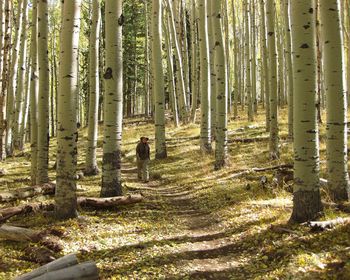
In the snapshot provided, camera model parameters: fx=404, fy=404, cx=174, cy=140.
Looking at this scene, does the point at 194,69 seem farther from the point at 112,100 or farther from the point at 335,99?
the point at 335,99

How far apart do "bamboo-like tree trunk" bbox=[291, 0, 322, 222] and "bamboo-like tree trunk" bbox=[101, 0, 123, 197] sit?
12.6 ft

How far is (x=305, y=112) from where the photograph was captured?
618 centimetres

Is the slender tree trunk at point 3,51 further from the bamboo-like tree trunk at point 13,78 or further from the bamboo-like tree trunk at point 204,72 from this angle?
the bamboo-like tree trunk at point 204,72

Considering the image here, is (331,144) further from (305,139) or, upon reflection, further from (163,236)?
(163,236)

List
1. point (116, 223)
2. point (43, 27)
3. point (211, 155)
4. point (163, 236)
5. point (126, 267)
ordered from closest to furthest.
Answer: point (126, 267) → point (163, 236) → point (116, 223) → point (43, 27) → point (211, 155)

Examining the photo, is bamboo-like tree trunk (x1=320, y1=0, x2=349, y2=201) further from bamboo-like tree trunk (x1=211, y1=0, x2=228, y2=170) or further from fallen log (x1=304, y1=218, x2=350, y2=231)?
bamboo-like tree trunk (x1=211, y1=0, x2=228, y2=170)

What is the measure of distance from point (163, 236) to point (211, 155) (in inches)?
318

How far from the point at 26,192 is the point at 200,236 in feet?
13.5

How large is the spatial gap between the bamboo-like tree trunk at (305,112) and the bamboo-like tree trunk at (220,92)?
5.92 metres

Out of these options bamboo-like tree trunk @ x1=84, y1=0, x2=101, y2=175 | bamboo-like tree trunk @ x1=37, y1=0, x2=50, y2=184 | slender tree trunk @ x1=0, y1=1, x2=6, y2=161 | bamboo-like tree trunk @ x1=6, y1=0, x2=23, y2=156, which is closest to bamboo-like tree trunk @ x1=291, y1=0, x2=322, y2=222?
bamboo-like tree trunk @ x1=37, y1=0, x2=50, y2=184

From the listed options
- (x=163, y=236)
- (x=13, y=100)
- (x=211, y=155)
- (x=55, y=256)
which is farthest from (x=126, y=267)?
(x=13, y=100)

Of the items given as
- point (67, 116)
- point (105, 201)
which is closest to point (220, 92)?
point (105, 201)

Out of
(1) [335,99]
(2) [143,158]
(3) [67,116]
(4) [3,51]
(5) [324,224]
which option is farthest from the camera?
(4) [3,51]

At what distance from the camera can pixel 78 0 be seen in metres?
7.04
